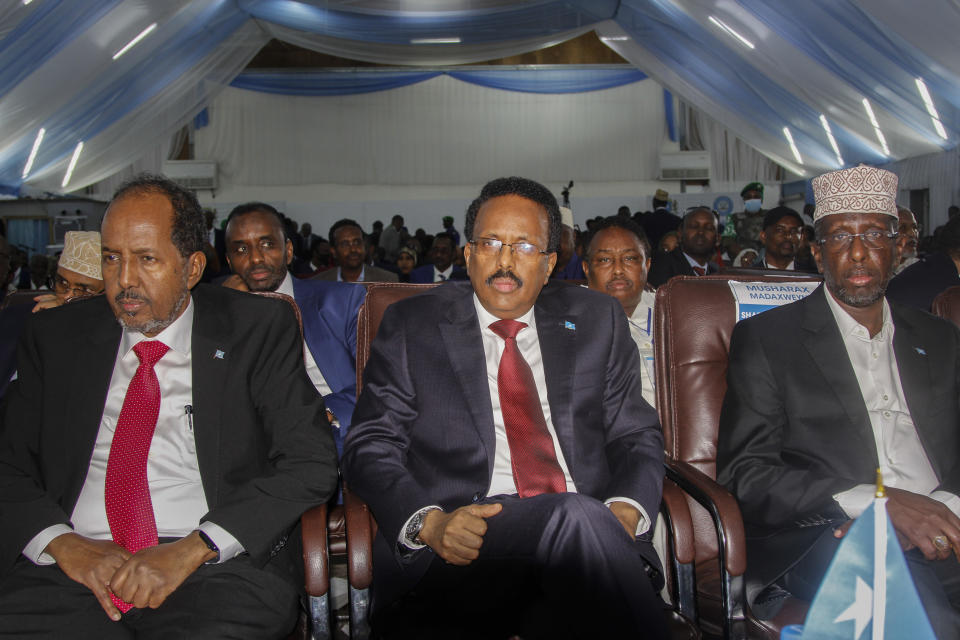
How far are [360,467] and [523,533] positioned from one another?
45cm

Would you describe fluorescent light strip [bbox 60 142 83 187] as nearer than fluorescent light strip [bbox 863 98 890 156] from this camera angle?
No

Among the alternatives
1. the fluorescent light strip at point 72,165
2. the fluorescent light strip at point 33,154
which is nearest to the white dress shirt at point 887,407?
the fluorescent light strip at point 33,154

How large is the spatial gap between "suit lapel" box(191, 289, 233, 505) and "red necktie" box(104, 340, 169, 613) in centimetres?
9

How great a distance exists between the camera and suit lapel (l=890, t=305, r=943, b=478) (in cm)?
186

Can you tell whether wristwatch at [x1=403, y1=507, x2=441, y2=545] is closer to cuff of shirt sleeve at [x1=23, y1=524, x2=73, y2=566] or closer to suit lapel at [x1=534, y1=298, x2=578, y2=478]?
suit lapel at [x1=534, y1=298, x2=578, y2=478]

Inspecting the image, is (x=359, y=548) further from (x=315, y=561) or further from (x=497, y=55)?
(x=497, y=55)

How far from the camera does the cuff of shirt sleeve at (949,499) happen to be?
1.72 metres

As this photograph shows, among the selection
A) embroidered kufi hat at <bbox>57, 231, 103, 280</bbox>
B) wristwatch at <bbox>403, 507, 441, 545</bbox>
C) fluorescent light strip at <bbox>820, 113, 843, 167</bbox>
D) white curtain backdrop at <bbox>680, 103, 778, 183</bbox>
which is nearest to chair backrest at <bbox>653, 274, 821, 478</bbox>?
wristwatch at <bbox>403, 507, 441, 545</bbox>

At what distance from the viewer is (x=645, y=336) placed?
2775mm

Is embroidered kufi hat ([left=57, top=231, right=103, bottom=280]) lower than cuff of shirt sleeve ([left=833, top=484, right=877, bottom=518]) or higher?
higher

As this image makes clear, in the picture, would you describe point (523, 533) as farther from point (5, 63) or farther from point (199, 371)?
point (5, 63)

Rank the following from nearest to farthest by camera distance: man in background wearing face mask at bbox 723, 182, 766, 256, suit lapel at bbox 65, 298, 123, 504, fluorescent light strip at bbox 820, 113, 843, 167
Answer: suit lapel at bbox 65, 298, 123, 504, man in background wearing face mask at bbox 723, 182, 766, 256, fluorescent light strip at bbox 820, 113, 843, 167

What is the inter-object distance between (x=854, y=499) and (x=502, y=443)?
2.68ft

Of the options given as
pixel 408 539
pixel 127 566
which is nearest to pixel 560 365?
pixel 408 539
